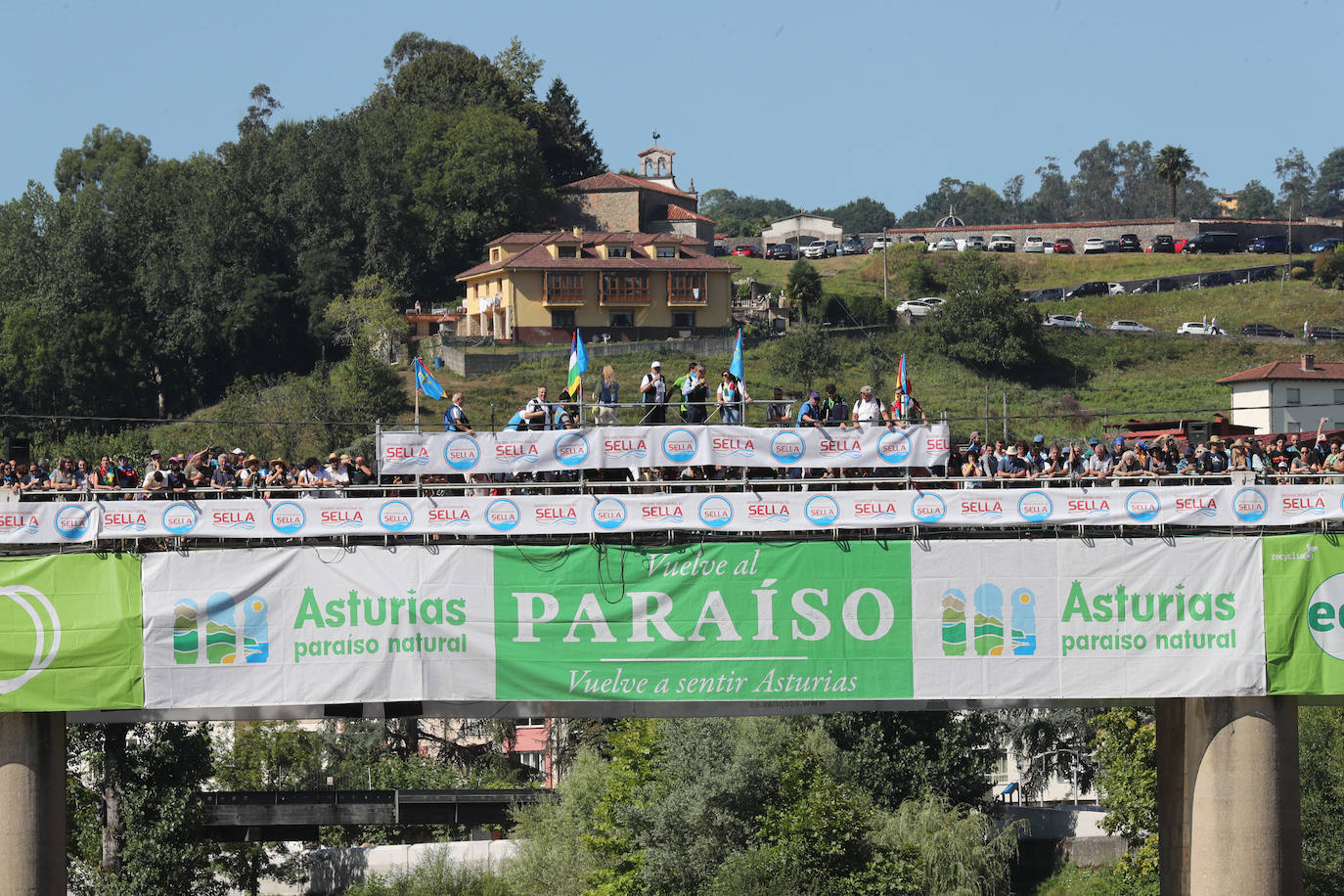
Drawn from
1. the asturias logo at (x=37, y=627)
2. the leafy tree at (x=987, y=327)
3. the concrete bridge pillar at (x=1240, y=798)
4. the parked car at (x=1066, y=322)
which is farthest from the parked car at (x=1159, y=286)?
the asturias logo at (x=37, y=627)

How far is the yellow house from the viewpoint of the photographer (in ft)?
386

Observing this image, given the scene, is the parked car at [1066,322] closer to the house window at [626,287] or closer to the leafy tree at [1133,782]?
the house window at [626,287]

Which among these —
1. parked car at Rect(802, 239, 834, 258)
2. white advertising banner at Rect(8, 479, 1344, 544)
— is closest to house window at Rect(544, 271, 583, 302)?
parked car at Rect(802, 239, 834, 258)

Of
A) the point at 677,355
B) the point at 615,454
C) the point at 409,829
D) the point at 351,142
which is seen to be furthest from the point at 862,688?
the point at 351,142

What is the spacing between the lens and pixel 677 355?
354 ft

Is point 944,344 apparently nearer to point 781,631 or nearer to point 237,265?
point 237,265

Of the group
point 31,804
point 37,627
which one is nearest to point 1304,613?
point 37,627

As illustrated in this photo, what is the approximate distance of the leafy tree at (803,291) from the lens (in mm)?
126938

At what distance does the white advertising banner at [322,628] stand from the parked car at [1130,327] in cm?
10010

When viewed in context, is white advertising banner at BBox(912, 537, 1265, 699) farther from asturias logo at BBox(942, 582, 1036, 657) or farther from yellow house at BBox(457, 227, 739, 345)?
yellow house at BBox(457, 227, 739, 345)

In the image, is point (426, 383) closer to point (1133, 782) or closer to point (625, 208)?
point (1133, 782)

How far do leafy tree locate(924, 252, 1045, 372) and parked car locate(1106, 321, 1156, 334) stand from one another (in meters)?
7.08

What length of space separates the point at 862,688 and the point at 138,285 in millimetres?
109092

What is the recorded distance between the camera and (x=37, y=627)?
25531 millimetres
